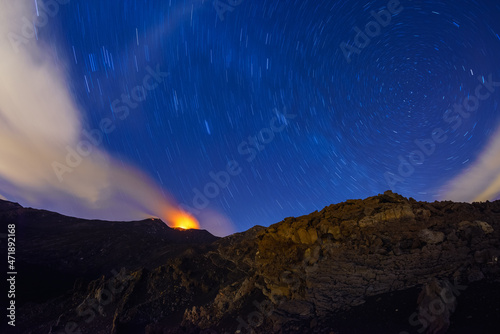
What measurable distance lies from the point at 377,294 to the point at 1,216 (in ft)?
219

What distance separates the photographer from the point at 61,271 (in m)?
36.8

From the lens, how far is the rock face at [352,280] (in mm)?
9625

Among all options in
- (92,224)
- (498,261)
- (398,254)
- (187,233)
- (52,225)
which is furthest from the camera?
(187,233)

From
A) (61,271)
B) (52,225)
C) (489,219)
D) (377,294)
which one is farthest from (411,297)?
(52,225)

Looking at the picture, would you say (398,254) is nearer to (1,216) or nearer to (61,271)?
(61,271)
